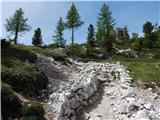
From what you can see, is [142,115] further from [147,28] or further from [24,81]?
[147,28]

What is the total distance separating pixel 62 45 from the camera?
278 ft

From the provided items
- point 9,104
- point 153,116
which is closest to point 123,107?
point 153,116

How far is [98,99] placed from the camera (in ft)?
98.6

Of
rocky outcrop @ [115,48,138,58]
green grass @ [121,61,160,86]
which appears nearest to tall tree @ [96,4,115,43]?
rocky outcrop @ [115,48,138,58]

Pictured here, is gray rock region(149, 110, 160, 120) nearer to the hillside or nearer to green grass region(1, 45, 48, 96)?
the hillside

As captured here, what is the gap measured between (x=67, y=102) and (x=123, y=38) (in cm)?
8907

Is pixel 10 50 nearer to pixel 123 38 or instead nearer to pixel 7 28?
pixel 7 28

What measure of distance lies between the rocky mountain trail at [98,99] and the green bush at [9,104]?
2.25m

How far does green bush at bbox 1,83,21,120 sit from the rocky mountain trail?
7.39 ft

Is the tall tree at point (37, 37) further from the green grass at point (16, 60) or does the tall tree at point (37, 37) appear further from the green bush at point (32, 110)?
the green bush at point (32, 110)

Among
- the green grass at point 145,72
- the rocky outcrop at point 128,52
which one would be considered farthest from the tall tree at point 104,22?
the green grass at point 145,72

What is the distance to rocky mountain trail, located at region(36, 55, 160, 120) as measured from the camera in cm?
2527

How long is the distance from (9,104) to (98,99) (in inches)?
358

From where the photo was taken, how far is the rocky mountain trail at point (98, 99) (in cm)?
2527
